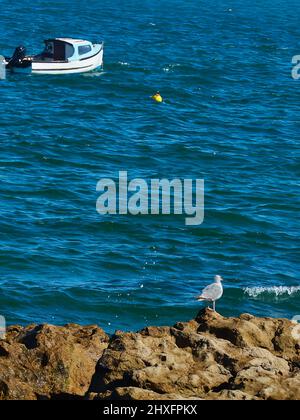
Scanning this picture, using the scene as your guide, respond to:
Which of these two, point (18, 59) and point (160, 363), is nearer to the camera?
point (160, 363)

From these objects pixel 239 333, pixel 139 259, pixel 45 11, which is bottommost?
pixel 45 11

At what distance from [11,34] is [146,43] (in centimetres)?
802

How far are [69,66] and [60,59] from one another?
91cm

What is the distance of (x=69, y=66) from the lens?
172 ft

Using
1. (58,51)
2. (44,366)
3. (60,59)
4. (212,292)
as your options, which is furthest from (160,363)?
(60,59)

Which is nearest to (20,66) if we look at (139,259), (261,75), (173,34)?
(261,75)

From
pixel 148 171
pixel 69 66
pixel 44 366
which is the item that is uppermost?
pixel 44 366

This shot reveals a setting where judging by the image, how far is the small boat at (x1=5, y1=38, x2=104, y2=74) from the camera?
50781 millimetres

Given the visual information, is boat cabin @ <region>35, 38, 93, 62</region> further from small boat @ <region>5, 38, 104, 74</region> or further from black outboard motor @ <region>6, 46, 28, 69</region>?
black outboard motor @ <region>6, 46, 28, 69</region>

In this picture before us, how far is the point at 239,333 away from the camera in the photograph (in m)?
15.8

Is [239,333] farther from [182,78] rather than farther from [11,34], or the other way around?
[11,34]

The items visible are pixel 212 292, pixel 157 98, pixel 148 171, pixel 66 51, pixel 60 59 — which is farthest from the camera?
pixel 60 59

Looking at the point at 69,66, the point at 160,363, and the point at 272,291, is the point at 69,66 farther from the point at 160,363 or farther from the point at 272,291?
the point at 160,363

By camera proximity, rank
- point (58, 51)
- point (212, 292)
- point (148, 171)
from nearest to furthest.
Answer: point (212, 292)
point (148, 171)
point (58, 51)
